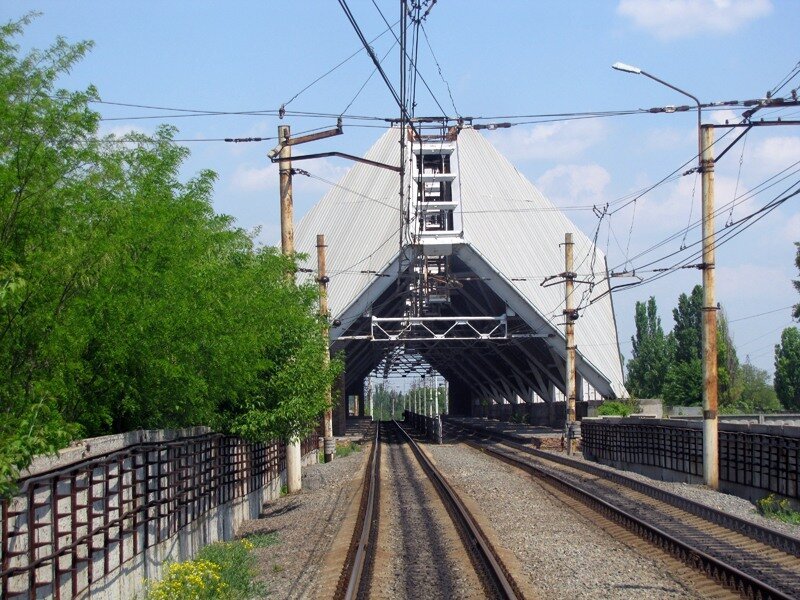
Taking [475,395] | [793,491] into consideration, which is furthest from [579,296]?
[475,395]

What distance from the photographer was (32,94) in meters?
9.12

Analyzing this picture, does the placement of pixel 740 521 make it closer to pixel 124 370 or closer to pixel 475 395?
pixel 124 370

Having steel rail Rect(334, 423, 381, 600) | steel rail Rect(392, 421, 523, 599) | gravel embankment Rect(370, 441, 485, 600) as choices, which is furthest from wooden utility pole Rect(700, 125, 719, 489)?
steel rail Rect(334, 423, 381, 600)

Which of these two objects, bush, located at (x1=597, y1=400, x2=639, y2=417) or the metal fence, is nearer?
the metal fence

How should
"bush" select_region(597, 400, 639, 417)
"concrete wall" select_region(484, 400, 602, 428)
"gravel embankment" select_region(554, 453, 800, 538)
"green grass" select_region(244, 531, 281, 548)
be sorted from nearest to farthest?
"green grass" select_region(244, 531, 281, 548) → "gravel embankment" select_region(554, 453, 800, 538) → "bush" select_region(597, 400, 639, 417) → "concrete wall" select_region(484, 400, 602, 428)

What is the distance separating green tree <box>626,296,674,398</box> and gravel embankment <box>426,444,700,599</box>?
64.6m

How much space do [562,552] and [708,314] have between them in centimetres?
1095

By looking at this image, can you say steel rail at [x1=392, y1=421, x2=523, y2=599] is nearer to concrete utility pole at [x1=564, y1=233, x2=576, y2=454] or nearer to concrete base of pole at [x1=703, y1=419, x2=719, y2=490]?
concrete base of pole at [x1=703, y1=419, x2=719, y2=490]

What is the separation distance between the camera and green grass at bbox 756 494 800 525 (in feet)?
56.7

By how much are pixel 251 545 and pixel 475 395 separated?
9387cm

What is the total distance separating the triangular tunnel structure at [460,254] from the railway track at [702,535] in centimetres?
2012

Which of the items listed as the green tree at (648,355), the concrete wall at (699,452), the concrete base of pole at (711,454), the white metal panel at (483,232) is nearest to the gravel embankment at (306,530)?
the concrete base of pole at (711,454)

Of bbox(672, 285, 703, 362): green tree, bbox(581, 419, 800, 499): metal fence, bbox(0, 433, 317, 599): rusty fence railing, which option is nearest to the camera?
bbox(0, 433, 317, 599): rusty fence railing

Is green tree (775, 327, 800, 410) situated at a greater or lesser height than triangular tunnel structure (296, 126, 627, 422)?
lesser
